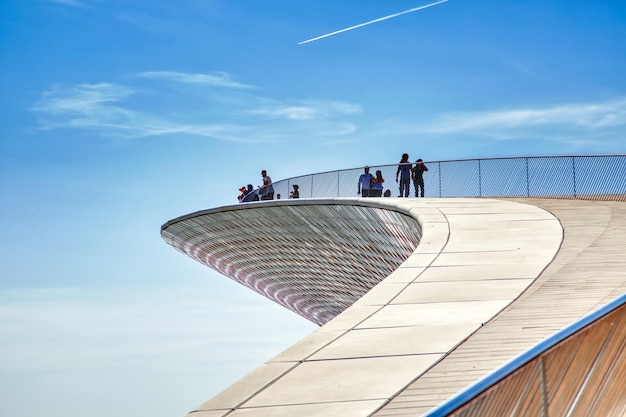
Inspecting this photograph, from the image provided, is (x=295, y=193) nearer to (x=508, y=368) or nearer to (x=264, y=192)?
(x=264, y=192)

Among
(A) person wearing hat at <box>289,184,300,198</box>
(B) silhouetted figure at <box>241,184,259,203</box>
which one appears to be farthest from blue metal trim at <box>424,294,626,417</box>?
(B) silhouetted figure at <box>241,184,259,203</box>

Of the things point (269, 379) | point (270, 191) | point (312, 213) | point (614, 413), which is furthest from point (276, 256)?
point (614, 413)

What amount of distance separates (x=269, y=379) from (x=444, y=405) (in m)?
4.78

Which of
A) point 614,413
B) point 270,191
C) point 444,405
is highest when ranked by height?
point 270,191

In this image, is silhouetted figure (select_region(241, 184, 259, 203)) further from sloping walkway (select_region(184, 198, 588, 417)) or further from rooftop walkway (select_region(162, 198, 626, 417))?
sloping walkway (select_region(184, 198, 588, 417))

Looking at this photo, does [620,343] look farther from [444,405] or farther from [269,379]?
[269,379]

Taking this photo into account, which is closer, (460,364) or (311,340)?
(460,364)

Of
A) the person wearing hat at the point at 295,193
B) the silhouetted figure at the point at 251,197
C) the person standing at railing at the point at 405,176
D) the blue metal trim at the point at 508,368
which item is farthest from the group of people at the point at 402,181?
the blue metal trim at the point at 508,368

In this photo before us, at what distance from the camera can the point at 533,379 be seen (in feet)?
14.6

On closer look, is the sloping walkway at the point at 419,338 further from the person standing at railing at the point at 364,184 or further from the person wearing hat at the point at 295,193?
the person wearing hat at the point at 295,193

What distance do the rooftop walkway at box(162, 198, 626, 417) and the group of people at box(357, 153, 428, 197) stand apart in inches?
438

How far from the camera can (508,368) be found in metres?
4.04

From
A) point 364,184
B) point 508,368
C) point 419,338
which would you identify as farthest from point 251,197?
point 508,368

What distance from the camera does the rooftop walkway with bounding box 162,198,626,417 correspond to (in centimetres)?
753
